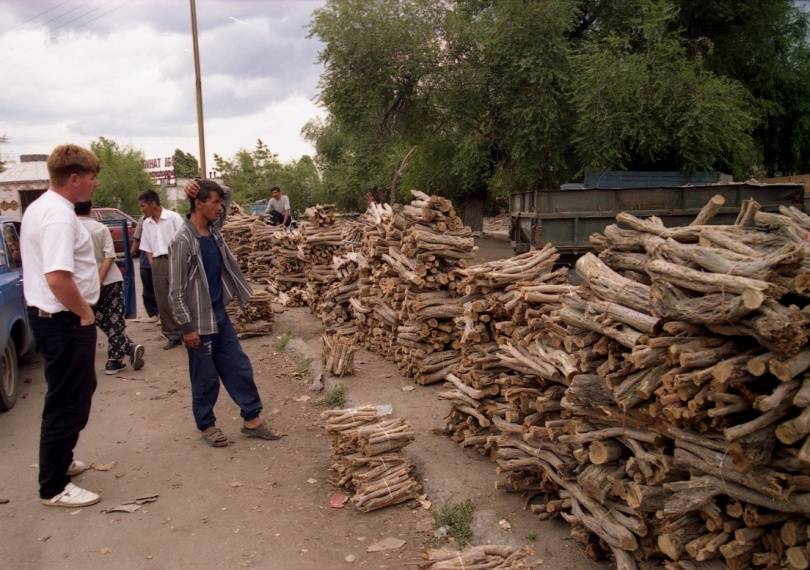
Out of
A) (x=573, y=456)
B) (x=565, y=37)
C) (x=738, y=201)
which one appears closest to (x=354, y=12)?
(x=565, y=37)

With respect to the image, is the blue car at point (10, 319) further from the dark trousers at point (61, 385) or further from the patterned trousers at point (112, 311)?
the dark trousers at point (61, 385)

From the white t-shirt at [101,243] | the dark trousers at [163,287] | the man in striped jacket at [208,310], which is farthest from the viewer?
the dark trousers at [163,287]

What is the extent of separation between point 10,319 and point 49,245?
11.7 ft

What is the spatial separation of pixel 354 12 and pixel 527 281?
61.8 ft

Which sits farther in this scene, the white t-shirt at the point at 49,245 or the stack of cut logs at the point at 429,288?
the stack of cut logs at the point at 429,288

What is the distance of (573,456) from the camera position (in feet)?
13.2

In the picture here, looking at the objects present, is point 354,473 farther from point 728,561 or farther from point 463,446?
point 728,561

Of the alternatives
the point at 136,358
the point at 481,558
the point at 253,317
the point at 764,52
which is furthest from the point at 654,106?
the point at 481,558

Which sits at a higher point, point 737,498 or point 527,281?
point 527,281

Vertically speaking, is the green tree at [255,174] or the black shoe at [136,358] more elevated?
the green tree at [255,174]

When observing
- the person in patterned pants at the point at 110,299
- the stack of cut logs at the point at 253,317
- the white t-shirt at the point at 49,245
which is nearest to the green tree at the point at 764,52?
the stack of cut logs at the point at 253,317

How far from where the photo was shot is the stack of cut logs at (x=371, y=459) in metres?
4.84

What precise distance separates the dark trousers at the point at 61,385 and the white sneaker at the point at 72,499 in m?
0.05

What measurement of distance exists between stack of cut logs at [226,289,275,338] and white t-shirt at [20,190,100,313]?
20.3 feet
